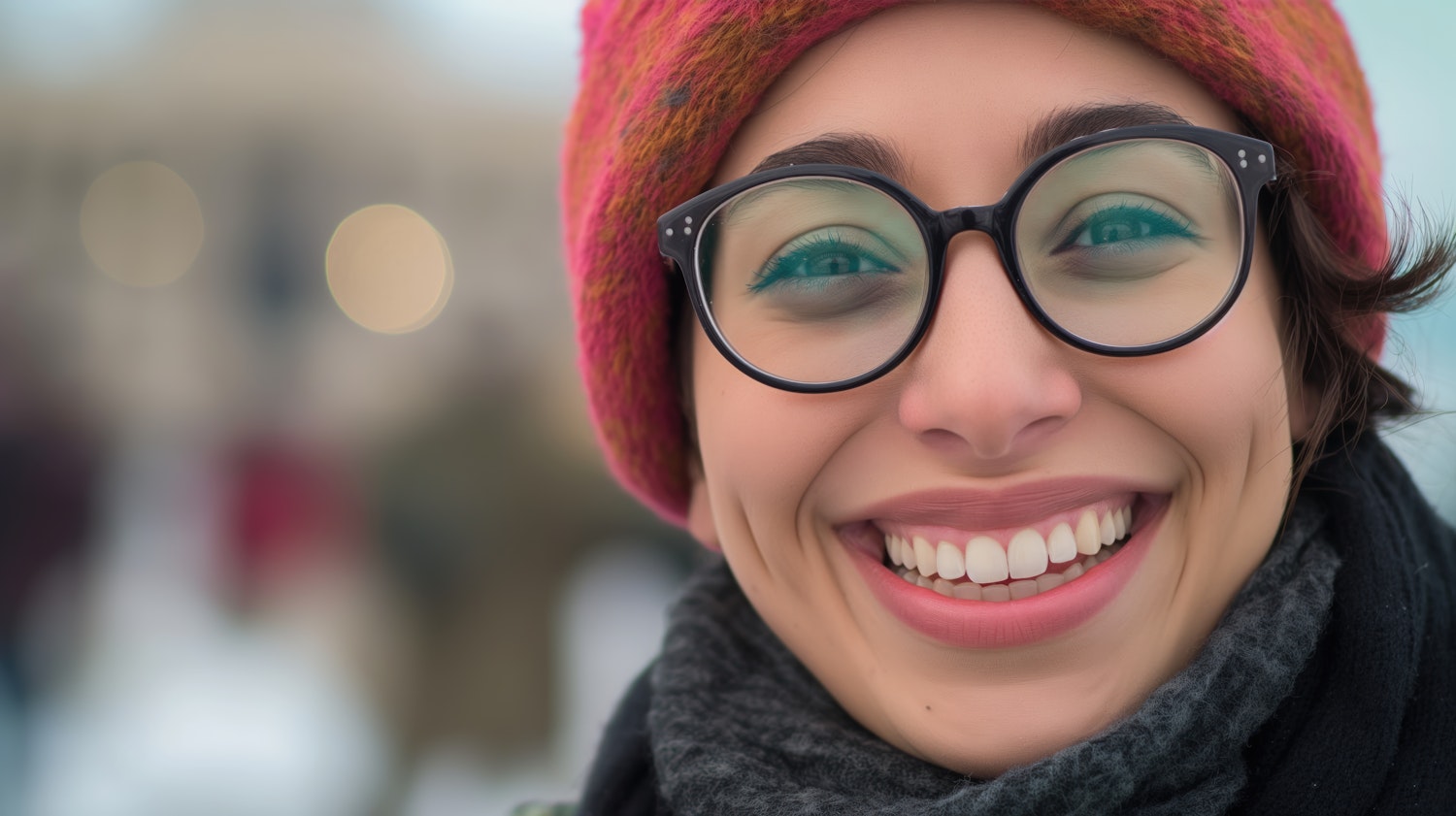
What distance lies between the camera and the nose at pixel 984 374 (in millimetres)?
1000

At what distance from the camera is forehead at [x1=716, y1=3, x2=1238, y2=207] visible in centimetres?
107

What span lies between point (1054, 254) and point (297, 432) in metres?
5.99

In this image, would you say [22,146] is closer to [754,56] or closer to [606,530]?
[606,530]

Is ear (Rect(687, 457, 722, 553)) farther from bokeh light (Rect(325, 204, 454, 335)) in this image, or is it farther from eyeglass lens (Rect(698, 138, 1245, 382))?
bokeh light (Rect(325, 204, 454, 335))

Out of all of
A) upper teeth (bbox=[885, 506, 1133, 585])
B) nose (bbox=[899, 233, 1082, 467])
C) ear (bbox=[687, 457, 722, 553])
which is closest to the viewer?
nose (bbox=[899, 233, 1082, 467])

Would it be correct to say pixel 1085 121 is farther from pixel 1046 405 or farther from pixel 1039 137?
pixel 1046 405

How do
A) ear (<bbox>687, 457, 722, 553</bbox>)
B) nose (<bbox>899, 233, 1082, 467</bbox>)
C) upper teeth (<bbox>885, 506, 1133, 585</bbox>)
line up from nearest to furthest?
nose (<bbox>899, 233, 1082, 467</bbox>) → upper teeth (<bbox>885, 506, 1133, 585</bbox>) → ear (<bbox>687, 457, 722, 553</bbox>)

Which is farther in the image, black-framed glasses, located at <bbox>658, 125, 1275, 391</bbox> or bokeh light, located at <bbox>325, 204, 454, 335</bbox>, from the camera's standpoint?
bokeh light, located at <bbox>325, 204, 454, 335</bbox>

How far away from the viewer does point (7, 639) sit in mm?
4395

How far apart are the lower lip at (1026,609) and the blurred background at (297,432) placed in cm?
50

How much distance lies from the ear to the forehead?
0.58 m

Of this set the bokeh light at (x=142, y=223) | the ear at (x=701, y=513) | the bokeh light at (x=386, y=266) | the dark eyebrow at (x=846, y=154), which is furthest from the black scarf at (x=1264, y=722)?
the bokeh light at (x=142, y=223)

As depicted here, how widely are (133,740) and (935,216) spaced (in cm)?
435

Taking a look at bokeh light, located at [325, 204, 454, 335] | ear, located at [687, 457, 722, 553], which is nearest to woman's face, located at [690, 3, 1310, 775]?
ear, located at [687, 457, 722, 553]
